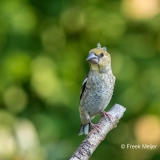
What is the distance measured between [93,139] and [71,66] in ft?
7.27

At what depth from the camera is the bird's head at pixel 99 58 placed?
3633 mm

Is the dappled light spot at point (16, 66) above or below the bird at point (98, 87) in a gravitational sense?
above

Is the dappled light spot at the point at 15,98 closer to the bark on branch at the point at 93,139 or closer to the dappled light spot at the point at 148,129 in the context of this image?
the dappled light spot at the point at 148,129

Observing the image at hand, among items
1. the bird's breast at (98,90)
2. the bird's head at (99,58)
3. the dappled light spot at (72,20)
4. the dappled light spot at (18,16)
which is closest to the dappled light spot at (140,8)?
the dappled light spot at (72,20)

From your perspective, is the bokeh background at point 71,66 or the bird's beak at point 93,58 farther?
the bokeh background at point 71,66

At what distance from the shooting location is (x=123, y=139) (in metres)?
5.34

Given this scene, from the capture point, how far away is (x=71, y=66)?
203 inches

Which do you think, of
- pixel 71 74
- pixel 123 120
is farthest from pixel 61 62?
pixel 123 120

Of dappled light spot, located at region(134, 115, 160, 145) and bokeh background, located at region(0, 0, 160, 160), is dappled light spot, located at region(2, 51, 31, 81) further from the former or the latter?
dappled light spot, located at region(134, 115, 160, 145)

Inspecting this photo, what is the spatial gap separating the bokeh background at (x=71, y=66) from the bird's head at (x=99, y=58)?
42.7 inches

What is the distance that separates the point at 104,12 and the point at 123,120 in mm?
1156

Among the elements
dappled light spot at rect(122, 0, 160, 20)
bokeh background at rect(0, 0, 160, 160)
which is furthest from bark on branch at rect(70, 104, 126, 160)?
dappled light spot at rect(122, 0, 160, 20)

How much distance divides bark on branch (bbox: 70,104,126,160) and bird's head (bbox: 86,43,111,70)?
1.43 feet

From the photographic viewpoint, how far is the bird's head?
3.63 meters
